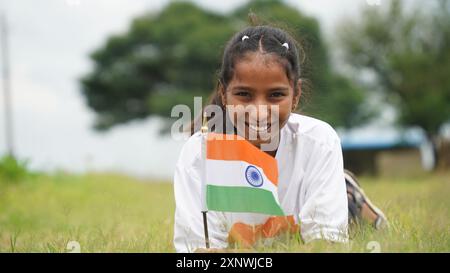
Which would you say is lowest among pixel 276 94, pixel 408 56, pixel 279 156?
pixel 279 156

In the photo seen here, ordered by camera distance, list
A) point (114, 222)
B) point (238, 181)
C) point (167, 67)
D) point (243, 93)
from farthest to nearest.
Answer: point (167, 67), point (114, 222), point (243, 93), point (238, 181)

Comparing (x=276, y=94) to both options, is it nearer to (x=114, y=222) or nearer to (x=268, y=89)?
(x=268, y=89)

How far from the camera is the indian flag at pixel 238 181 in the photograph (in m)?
2.59

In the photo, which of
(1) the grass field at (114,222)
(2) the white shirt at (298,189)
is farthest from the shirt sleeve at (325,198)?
(1) the grass field at (114,222)

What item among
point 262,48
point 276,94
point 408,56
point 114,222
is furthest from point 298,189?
point 408,56

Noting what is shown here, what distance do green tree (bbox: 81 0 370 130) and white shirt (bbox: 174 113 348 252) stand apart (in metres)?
14.4

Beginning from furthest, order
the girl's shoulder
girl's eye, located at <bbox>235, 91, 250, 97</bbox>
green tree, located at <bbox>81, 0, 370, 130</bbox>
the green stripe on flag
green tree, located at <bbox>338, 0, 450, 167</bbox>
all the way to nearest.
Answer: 1. green tree, located at <bbox>81, 0, 370, 130</bbox>
2. green tree, located at <bbox>338, 0, 450, 167</bbox>
3. the girl's shoulder
4. girl's eye, located at <bbox>235, 91, 250, 97</bbox>
5. the green stripe on flag

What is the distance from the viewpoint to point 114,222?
441 centimetres

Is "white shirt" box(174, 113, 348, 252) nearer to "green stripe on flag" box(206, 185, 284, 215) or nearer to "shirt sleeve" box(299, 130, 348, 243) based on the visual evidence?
"shirt sleeve" box(299, 130, 348, 243)

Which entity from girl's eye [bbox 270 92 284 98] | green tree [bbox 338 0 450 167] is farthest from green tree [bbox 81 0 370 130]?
girl's eye [bbox 270 92 284 98]

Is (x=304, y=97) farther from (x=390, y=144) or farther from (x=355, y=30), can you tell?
(x=390, y=144)

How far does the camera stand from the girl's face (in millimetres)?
2662

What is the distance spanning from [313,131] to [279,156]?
0.21 meters

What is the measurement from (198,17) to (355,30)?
5.39m
